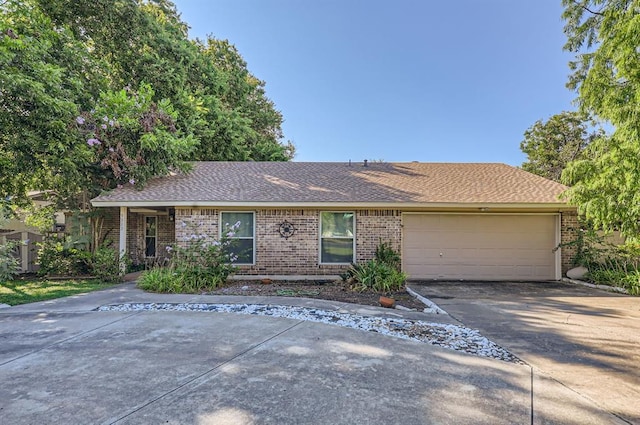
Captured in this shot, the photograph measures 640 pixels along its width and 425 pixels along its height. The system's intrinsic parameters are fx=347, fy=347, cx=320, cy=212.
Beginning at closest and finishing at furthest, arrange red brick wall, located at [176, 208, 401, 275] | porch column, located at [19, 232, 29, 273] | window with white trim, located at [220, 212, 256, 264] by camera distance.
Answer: red brick wall, located at [176, 208, 401, 275] < window with white trim, located at [220, 212, 256, 264] < porch column, located at [19, 232, 29, 273]

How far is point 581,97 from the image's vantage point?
8.30 metres

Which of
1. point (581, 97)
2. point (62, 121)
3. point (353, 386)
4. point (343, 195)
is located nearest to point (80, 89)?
point (62, 121)

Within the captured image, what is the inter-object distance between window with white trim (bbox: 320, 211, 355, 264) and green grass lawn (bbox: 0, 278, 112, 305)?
19.6 feet

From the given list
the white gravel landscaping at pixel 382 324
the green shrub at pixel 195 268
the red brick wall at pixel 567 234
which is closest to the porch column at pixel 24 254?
the green shrub at pixel 195 268

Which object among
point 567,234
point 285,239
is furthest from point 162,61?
point 567,234

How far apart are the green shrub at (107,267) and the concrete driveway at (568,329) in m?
8.38

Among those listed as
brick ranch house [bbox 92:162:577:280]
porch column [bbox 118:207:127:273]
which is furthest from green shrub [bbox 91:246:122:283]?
brick ranch house [bbox 92:162:577:280]

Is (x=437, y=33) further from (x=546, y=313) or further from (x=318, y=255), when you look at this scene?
(x=546, y=313)

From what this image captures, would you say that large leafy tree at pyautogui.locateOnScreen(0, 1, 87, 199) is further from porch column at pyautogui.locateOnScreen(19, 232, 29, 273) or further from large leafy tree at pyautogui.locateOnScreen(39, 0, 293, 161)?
large leafy tree at pyautogui.locateOnScreen(39, 0, 293, 161)

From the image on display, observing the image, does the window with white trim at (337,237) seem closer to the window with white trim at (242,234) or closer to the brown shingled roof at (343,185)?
the brown shingled roof at (343,185)

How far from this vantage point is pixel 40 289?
28.5 ft

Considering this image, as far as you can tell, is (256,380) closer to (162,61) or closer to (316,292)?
(316,292)

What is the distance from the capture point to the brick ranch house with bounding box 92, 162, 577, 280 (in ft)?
32.6

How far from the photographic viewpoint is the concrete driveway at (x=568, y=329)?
355cm
